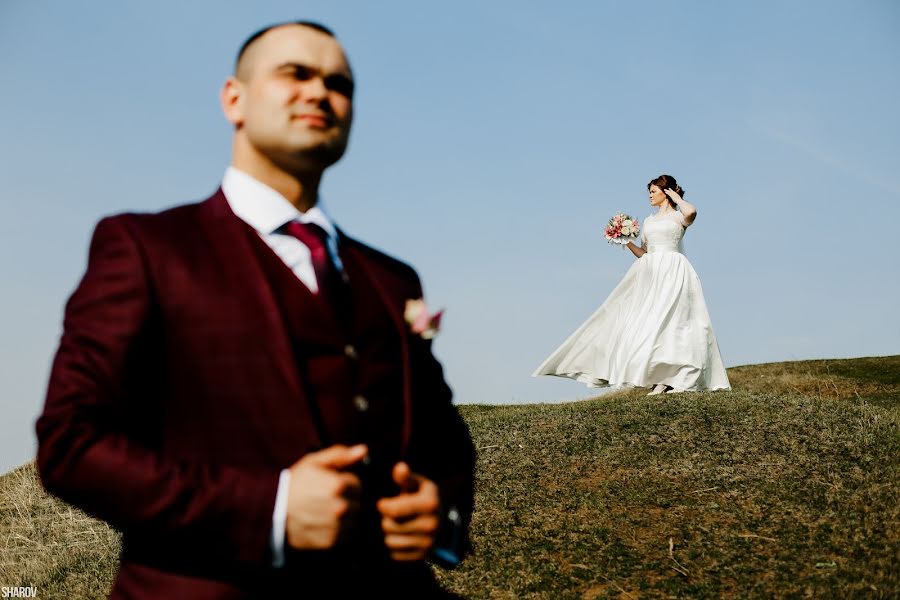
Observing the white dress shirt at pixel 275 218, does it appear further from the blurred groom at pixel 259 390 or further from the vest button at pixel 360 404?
the vest button at pixel 360 404

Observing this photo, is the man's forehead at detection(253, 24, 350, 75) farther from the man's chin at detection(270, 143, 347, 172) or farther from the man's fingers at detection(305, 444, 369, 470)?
the man's fingers at detection(305, 444, 369, 470)

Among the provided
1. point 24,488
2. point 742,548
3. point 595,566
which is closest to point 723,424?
point 742,548

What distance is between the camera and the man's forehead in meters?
2.06

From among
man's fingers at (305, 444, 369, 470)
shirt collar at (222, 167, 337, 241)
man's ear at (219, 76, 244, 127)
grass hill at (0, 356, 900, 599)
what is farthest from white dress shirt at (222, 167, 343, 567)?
grass hill at (0, 356, 900, 599)

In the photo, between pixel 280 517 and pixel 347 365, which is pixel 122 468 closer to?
pixel 280 517

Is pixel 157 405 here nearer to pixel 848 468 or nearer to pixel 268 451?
pixel 268 451

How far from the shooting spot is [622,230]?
563 inches

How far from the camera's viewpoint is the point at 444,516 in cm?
201

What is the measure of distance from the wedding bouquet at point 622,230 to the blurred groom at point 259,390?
495 inches

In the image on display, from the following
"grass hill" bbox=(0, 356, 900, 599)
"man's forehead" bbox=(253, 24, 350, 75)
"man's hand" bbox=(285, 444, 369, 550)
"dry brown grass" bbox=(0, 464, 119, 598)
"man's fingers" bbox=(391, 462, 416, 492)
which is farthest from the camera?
"dry brown grass" bbox=(0, 464, 119, 598)

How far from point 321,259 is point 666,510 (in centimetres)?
599

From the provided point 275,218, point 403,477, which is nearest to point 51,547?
point 275,218

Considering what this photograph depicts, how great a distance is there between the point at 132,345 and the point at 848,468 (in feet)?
25.0

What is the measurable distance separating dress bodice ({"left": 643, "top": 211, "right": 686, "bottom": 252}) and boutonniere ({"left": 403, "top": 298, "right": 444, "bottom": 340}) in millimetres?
11776
